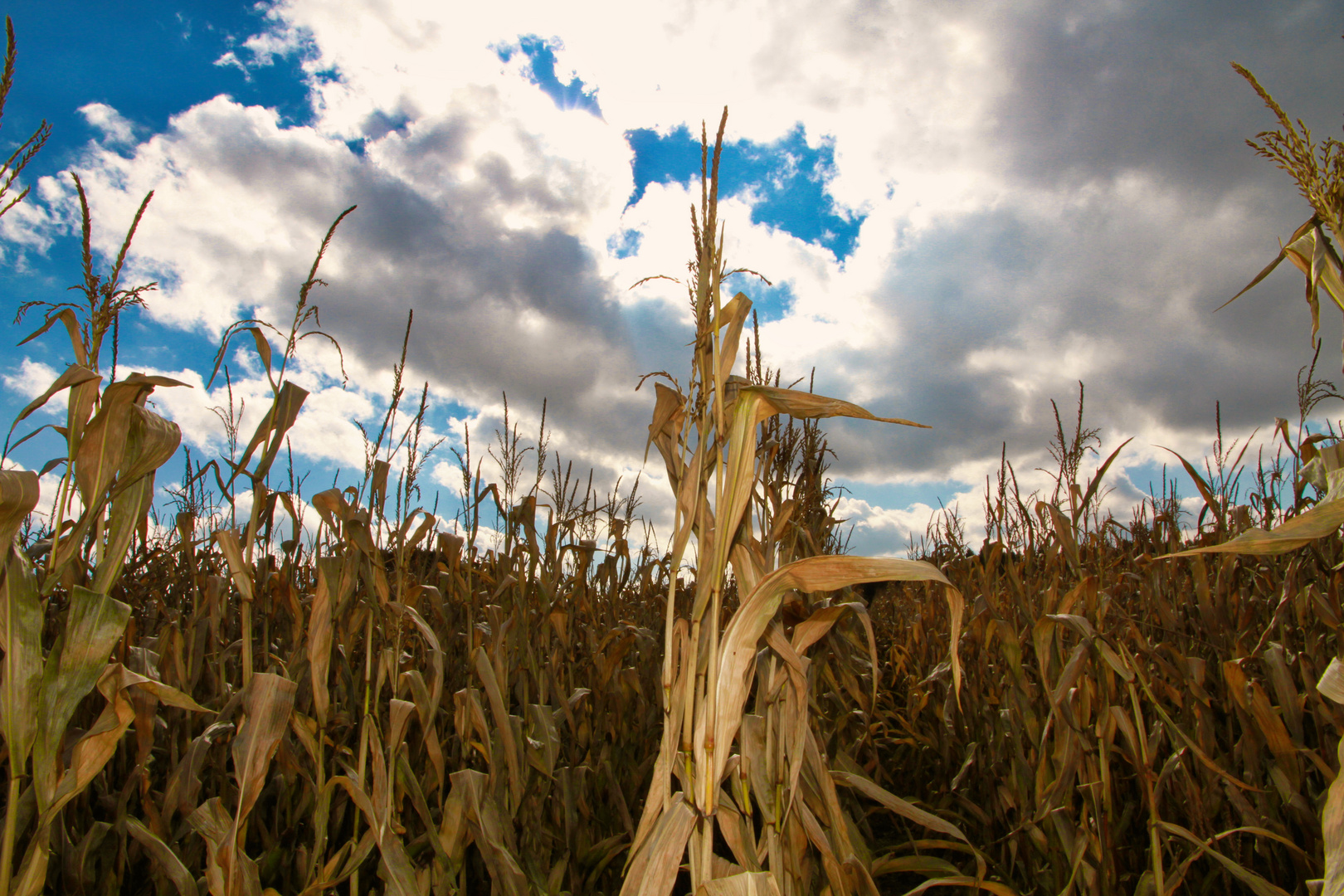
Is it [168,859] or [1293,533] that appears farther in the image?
[168,859]

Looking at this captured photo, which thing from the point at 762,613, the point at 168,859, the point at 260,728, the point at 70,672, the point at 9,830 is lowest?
the point at 168,859

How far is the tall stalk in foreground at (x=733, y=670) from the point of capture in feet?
3.13

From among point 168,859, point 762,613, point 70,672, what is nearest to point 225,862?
point 168,859

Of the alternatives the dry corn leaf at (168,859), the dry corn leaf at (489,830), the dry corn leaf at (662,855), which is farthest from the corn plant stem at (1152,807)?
the dry corn leaf at (168,859)

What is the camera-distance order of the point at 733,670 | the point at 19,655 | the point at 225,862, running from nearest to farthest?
1. the point at 733,670
2. the point at 19,655
3. the point at 225,862

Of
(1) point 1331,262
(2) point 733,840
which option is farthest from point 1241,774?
(2) point 733,840

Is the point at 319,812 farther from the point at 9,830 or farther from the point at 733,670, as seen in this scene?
the point at 733,670

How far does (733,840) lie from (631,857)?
17 centimetres

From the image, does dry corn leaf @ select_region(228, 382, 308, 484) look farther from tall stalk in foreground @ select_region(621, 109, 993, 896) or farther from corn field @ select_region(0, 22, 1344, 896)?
tall stalk in foreground @ select_region(621, 109, 993, 896)

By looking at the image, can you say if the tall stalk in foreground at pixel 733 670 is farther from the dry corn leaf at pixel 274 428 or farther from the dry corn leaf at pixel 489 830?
the dry corn leaf at pixel 274 428

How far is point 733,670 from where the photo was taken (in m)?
0.97

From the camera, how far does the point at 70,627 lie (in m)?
1.09

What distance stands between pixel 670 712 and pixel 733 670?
0.39ft

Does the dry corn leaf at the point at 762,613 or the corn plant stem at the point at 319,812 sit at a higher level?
the dry corn leaf at the point at 762,613
